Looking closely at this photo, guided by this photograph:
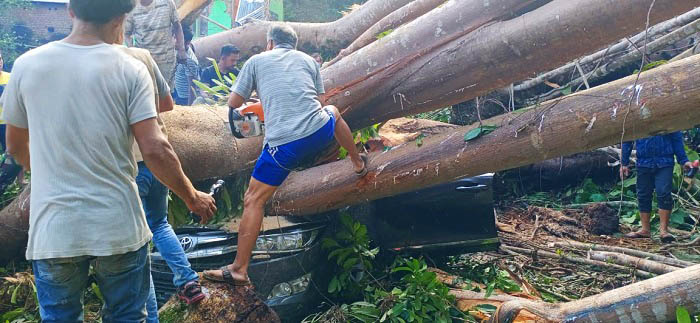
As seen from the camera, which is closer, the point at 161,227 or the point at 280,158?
the point at 161,227

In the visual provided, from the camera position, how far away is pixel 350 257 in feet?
13.1

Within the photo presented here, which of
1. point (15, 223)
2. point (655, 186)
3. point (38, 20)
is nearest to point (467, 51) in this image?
point (655, 186)

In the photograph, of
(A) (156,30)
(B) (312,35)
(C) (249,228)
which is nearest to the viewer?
(C) (249,228)

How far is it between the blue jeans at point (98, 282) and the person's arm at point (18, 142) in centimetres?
51

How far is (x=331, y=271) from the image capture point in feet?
13.3

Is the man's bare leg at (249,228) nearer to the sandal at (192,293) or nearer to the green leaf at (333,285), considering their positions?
the sandal at (192,293)

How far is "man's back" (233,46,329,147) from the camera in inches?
143

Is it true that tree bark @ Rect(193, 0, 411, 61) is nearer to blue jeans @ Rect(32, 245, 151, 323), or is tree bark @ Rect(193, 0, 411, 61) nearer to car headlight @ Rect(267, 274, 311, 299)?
car headlight @ Rect(267, 274, 311, 299)

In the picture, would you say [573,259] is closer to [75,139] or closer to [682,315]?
[682,315]

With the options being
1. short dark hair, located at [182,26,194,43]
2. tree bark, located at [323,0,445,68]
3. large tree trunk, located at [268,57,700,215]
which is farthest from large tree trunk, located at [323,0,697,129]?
short dark hair, located at [182,26,194,43]

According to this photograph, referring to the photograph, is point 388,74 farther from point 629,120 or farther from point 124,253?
point 124,253

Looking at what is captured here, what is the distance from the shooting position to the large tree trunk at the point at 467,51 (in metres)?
3.13

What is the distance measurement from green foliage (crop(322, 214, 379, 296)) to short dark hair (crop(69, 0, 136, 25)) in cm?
219

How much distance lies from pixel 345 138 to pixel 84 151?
1.94 meters
